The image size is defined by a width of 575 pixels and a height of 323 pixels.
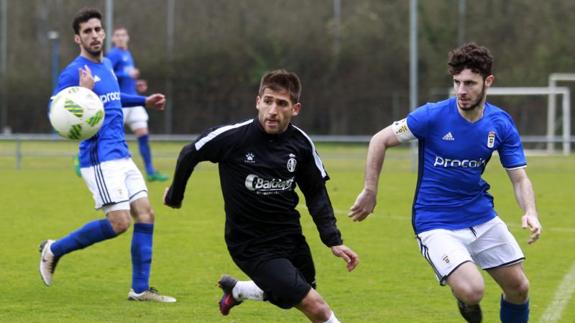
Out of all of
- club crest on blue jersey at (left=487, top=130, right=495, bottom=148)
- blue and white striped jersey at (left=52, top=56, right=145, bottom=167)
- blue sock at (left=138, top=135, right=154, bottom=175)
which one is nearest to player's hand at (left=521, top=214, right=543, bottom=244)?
club crest on blue jersey at (left=487, top=130, right=495, bottom=148)

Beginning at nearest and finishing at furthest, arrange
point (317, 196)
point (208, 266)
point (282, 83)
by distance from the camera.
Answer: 1. point (282, 83)
2. point (317, 196)
3. point (208, 266)

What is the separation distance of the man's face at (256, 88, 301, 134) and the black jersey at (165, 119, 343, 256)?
0.11 metres

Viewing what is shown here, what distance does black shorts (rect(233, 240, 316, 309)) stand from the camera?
5.82 metres

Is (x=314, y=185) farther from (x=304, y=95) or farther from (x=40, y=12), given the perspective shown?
(x=40, y=12)

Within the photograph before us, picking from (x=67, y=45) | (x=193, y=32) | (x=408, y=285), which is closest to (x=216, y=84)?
(x=193, y=32)

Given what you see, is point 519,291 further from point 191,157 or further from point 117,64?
point 117,64

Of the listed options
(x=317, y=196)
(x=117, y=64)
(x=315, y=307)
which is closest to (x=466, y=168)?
(x=317, y=196)

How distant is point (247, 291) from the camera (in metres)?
6.53

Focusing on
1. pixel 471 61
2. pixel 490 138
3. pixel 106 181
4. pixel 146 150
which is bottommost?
pixel 146 150

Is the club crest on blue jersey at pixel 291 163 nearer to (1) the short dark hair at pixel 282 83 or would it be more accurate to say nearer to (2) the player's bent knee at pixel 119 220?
(1) the short dark hair at pixel 282 83

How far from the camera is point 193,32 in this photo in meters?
35.3

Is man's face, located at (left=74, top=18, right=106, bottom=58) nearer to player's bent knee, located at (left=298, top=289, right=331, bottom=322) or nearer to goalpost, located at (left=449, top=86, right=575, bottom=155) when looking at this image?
player's bent knee, located at (left=298, top=289, right=331, bottom=322)

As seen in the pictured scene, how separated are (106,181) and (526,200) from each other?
10.6ft

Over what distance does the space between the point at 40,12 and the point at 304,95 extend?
1017cm
